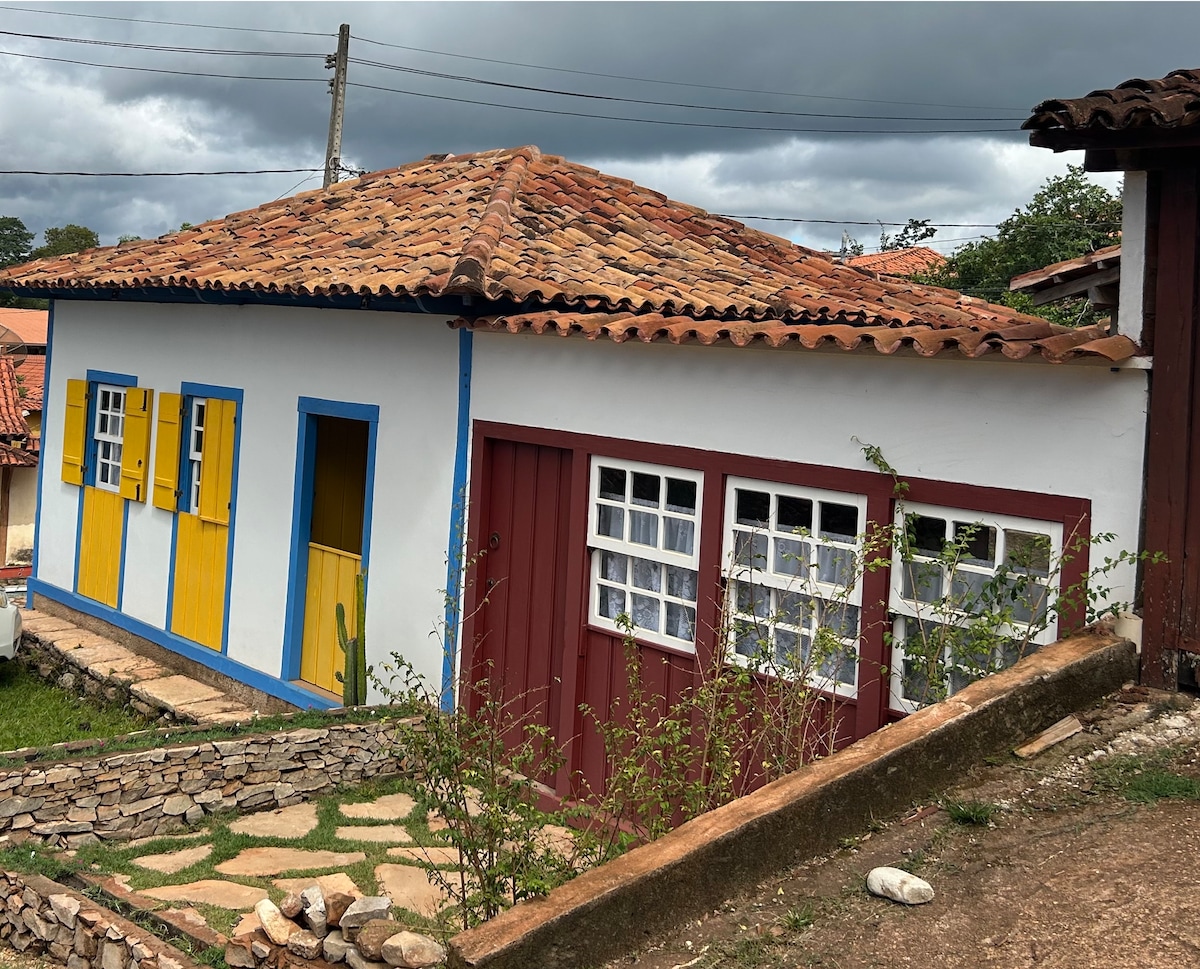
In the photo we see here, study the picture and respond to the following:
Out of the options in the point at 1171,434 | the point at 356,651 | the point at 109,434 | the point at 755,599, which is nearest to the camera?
the point at 1171,434

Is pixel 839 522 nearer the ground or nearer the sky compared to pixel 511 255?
nearer the ground

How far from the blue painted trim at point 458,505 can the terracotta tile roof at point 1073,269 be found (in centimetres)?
337

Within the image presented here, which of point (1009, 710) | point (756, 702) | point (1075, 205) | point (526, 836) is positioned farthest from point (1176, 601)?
point (1075, 205)

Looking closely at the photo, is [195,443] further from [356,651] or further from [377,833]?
[377,833]

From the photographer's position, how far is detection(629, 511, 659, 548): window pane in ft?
22.8

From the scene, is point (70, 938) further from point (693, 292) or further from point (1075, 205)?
point (1075, 205)

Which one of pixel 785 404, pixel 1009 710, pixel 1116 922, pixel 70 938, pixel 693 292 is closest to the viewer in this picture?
pixel 1116 922

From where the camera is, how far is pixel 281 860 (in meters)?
6.60

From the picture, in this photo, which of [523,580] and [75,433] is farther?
[75,433]

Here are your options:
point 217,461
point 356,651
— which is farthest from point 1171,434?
point 217,461

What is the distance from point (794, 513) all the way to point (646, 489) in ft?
3.52

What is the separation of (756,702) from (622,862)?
2.68m

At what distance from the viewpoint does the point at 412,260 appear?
26.9ft

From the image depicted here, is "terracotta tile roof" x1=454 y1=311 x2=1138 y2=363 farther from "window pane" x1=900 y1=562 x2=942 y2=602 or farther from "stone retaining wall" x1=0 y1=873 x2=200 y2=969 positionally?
"stone retaining wall" x1=0 y1=873 x2=200 y2=969
